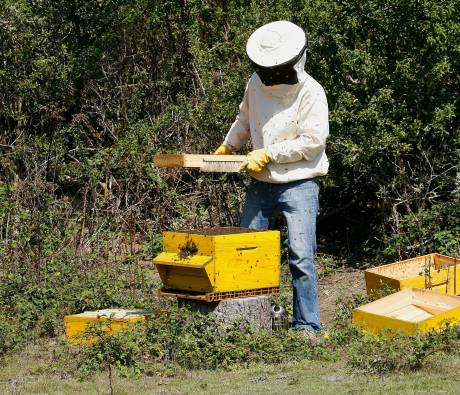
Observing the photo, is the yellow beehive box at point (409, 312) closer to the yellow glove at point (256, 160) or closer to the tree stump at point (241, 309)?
the tree stump at point (241, 309)

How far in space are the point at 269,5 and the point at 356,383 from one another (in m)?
6.08

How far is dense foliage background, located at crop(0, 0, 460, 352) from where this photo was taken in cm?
1071

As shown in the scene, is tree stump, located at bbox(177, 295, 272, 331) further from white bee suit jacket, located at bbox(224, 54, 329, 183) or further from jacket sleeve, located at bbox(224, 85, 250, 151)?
jacket sleeve, located at bbox(224, 85, 250, 151)

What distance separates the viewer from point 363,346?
24.2 ft

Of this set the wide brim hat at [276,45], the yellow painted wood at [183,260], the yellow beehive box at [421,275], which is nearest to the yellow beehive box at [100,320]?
the yellow painted wood at [183,260]

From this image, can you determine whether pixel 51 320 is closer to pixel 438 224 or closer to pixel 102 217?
pixel 102 217

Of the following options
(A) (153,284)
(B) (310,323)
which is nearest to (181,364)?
(B) (310,323)

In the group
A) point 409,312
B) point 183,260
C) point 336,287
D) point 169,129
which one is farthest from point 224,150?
point 169,129

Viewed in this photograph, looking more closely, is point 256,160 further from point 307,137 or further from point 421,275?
point 421,275

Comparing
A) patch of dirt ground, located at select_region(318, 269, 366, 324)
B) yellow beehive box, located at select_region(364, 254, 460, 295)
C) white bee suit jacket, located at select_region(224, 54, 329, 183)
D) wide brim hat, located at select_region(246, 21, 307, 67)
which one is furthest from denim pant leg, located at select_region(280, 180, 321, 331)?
patch of dirt ground, located at select_region(318, 269, 366, 324)

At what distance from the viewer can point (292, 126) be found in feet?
26.9

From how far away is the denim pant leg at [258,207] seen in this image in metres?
8.35

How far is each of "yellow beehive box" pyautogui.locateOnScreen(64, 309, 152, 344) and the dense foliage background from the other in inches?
16.2

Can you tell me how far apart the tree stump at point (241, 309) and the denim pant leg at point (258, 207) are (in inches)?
25.4
